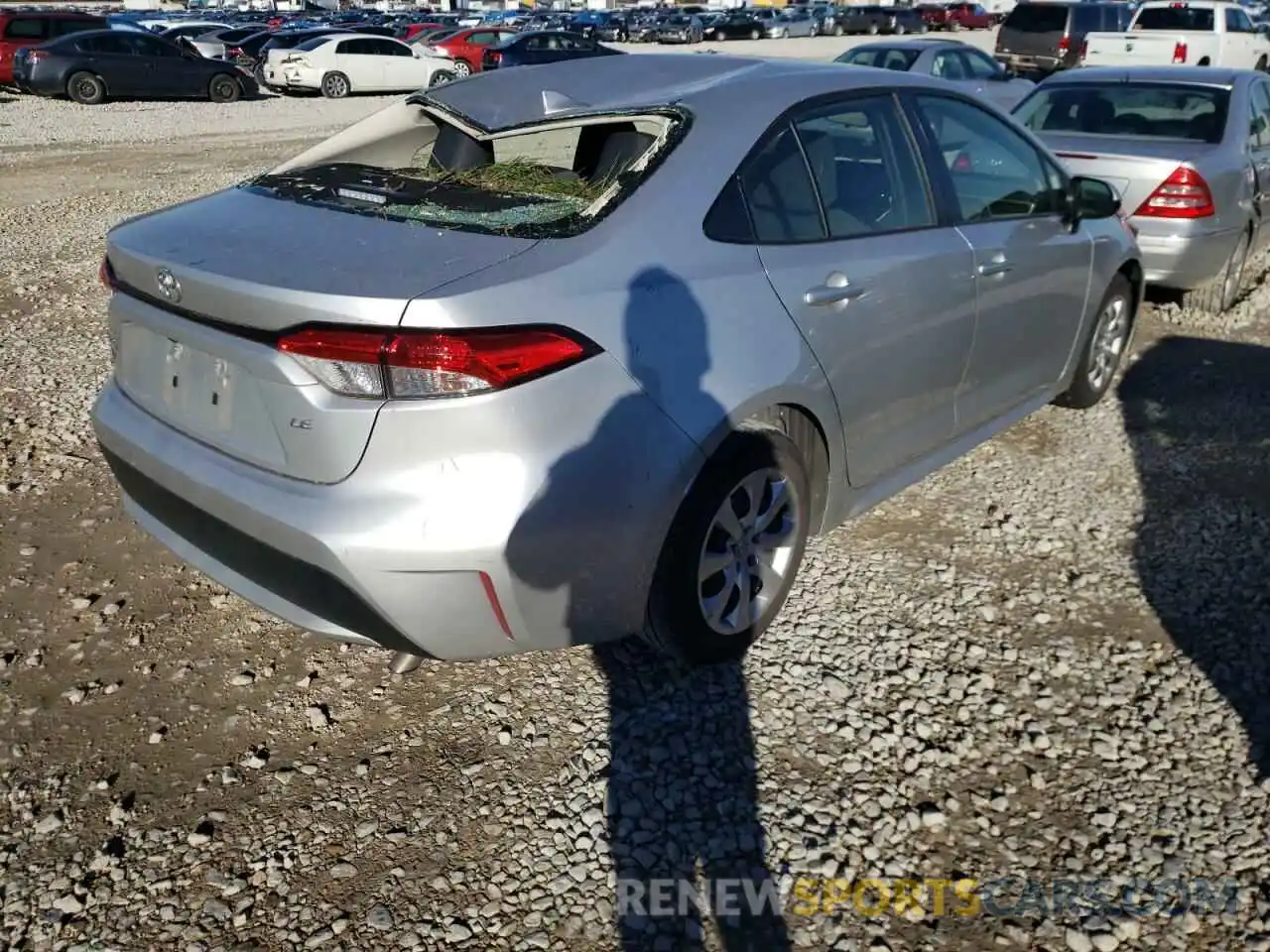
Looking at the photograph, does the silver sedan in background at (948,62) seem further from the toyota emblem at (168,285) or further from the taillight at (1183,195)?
the toyota emblem at (168,285)

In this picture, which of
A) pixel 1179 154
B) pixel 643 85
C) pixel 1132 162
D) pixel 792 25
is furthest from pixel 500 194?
pixel 792 25

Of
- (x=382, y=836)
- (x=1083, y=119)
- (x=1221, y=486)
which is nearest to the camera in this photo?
(x=382, y=836)

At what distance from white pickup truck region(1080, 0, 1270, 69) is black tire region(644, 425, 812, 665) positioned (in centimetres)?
1591

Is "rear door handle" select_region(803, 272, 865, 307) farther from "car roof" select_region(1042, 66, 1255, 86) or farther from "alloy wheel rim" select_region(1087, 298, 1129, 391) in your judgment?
"car roof" select_region(1042, 66, 1255, 86)

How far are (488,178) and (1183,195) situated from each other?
4565 millimetres

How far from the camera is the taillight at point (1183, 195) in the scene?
612cm

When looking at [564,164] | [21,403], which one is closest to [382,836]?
[564,164]

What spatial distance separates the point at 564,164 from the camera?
363cm

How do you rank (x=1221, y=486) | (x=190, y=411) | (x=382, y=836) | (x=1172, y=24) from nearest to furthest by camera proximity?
(x=382, y=836) → (x=190, y=411) → (x=1221, y=486) → (x=1172, y=24)

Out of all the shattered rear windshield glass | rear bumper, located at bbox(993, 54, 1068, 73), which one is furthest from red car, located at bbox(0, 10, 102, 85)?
the shattered rear windshield glass

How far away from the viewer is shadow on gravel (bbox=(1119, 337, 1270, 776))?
330 centimetres

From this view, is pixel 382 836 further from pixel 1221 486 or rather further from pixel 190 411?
pixel 1221 486

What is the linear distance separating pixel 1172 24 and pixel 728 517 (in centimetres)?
2032

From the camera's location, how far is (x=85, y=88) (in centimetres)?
2155
